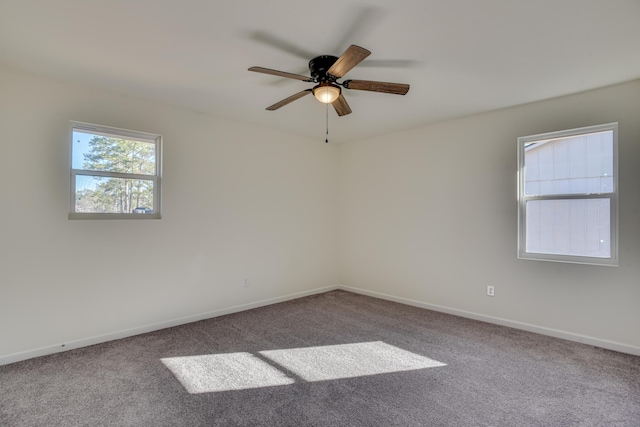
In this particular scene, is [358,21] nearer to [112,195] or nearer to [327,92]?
[327,92]

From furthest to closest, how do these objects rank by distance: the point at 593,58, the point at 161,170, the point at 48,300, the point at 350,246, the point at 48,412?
1. the point at 350,246
2. the point at 161,170
3. the point at 48,300
4. the point at 593,58
5. the point at 48,412

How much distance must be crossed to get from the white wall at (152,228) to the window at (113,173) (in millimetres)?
96

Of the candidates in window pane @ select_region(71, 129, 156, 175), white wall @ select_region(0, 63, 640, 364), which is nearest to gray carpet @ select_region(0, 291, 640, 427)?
white wall @ select_region(0, 63, 640, 364)

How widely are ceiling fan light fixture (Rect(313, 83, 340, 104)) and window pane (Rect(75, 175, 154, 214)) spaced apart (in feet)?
7.25

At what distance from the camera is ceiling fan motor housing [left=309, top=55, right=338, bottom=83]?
2.39 m

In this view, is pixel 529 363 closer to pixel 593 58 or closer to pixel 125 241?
pixel 593 58

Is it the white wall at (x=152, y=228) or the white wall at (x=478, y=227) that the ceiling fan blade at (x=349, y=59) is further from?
the white wall at (x=478, y=227)

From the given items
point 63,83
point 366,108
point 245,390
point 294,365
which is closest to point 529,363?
point 294,365

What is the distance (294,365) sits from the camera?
2.64 m

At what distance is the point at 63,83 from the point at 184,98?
1.02 metres

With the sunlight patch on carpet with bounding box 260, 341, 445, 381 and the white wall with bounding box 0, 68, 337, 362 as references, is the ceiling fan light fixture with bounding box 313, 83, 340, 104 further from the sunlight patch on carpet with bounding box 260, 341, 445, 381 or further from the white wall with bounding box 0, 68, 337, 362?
the sunlight patch on carpet with bounding box 260, 341, 445, 381

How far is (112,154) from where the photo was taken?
3.28 meters

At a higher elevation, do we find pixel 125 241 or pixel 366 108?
pixel 366 108

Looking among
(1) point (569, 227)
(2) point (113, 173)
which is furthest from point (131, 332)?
(1) point (569, 227)
